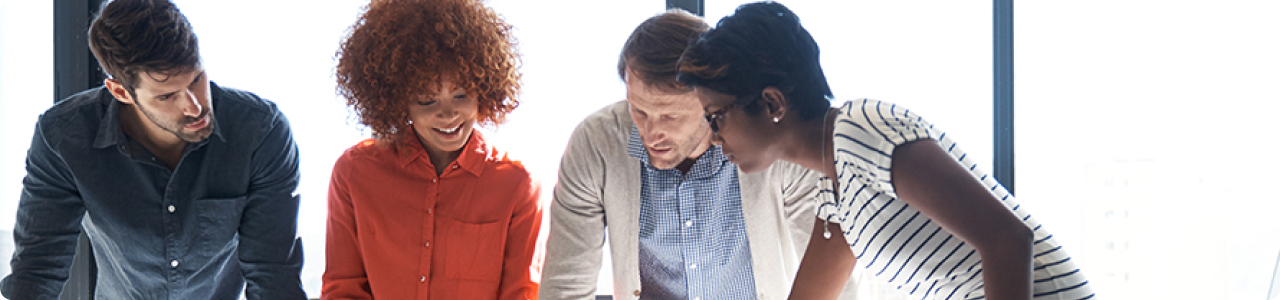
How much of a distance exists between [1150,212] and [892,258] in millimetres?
1709

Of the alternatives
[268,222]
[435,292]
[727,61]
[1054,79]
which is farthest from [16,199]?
[1054,79]

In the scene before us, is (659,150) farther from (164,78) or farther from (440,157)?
(164,78)

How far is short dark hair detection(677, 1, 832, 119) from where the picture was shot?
111cm

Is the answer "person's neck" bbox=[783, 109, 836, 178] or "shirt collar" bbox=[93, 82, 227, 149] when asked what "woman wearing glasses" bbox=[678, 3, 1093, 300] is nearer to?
"person's neck" bbox=[783, 109, 836, 178]

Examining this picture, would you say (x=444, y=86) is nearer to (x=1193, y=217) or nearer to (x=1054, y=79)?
(x=1054, y=79)

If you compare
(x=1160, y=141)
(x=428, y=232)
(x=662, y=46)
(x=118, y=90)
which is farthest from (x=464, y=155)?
(x=1160, y=141)

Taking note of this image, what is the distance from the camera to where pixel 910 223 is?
110 cm

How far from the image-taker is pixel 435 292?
5.71 ft

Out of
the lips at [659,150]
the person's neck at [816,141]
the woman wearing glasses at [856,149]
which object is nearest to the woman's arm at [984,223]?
the woman wearing glasses at [856,149]

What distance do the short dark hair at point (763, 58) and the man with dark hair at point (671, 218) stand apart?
0.43m

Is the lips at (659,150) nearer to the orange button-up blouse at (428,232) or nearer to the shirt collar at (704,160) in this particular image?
the shirt collar at (704,160)

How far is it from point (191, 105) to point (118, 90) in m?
0.13

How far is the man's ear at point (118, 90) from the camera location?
149 cm

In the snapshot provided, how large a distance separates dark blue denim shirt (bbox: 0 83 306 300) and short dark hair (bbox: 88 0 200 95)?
0.67 ft
